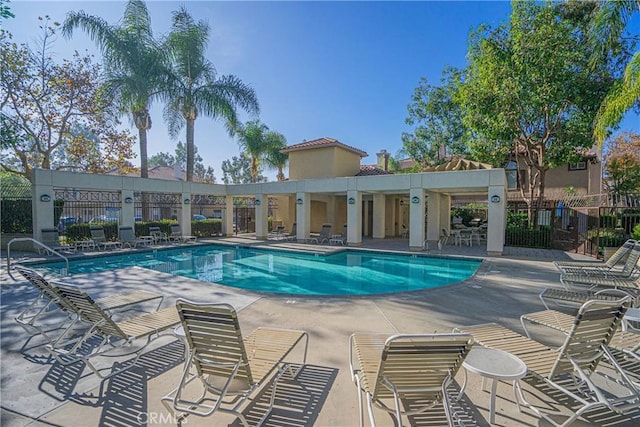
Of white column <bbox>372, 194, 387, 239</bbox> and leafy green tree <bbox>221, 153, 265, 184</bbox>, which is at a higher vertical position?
leafy green tree <bbox>221, 153, 265, 184</bbox>

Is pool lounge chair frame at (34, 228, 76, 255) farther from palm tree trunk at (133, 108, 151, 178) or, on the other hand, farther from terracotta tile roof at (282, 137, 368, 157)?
terracotta tile roof at (282, 137, 368, 157)

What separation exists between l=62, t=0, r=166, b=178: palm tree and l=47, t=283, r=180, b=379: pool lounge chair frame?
17.4 metres

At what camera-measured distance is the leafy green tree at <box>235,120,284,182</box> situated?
27.9 meters

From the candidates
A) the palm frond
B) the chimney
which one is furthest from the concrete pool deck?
the chimney

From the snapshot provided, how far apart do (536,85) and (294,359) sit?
54.5 ft

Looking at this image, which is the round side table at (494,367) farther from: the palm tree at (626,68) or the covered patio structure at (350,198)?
the covered patio structure at (350,198)

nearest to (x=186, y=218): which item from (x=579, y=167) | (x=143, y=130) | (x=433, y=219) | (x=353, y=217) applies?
(x=143, y=130)

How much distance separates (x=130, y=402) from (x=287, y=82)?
692 inches

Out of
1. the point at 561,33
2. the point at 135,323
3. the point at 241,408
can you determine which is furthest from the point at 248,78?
the point at 241,408

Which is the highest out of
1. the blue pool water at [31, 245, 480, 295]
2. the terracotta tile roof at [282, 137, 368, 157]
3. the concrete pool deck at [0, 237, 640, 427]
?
the terracotta tile roof at [282, 137, 368, 157]

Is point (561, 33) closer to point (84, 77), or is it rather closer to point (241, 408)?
point (241, 408)

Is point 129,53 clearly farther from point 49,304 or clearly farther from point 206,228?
point 49,304

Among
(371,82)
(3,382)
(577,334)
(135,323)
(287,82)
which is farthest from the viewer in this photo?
(371,82)

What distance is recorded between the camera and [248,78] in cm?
2150
